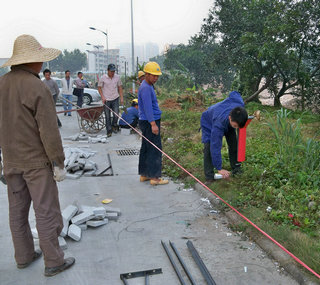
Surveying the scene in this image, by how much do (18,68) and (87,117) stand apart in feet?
23.9

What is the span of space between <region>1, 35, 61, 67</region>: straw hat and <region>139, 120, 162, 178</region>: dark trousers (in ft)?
8.97

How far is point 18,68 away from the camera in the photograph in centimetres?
274

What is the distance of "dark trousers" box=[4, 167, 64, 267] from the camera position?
9.23ft

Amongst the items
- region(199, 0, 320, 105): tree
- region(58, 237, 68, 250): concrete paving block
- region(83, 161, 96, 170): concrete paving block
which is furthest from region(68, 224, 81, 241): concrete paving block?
region(199, 0, 320, 105): tree

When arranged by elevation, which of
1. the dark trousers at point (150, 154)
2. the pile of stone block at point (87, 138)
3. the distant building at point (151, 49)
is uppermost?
the distant building at point (151, 49)

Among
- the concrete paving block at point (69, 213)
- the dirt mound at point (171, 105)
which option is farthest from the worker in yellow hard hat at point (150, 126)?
the dirt mound at point (171, 105)

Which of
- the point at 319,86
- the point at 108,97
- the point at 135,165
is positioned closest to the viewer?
the point at 135,165

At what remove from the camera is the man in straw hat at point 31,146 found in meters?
2.66

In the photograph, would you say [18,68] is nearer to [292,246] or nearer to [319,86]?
[292,246]

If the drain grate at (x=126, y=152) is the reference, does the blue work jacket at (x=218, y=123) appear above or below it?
above

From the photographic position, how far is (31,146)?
2773mm

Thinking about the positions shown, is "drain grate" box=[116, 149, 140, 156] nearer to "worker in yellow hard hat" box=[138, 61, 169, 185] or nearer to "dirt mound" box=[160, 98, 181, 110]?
"worker in yellow hard hat" box=[138, 61, 169, 185]

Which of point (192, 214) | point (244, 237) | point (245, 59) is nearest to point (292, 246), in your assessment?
point (244, 237)

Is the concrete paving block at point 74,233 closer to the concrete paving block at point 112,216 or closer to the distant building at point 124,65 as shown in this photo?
the concrete paving block at point 112,216
